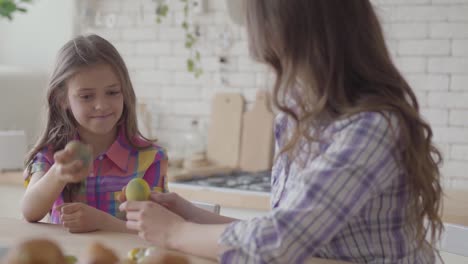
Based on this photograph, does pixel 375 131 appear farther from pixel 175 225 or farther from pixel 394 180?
pixel 175 225

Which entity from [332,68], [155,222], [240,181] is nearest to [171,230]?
[155,222]

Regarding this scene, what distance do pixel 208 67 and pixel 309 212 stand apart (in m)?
2.17

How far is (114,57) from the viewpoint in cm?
173

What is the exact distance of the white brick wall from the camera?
2590 mm

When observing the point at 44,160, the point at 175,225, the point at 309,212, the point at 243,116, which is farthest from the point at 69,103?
the point at 243,116

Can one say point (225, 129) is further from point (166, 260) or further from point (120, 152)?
point (166, 260)

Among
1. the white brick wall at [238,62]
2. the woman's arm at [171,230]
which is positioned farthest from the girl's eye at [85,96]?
the white brick wall at [238,62]

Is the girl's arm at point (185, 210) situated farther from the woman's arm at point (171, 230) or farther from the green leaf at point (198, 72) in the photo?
the green leaf at point (198, 72)

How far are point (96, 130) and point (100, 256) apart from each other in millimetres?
740

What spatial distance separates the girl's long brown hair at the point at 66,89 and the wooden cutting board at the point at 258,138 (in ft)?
3.84

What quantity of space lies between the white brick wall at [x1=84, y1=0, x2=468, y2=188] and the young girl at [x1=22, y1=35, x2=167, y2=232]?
1.07 meters

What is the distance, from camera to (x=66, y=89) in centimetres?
175

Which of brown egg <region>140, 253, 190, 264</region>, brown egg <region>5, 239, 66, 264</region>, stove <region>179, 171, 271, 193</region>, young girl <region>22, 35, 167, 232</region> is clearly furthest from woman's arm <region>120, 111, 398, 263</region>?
stove <region>179, 171, 271, 193</region>

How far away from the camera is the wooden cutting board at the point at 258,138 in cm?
292
